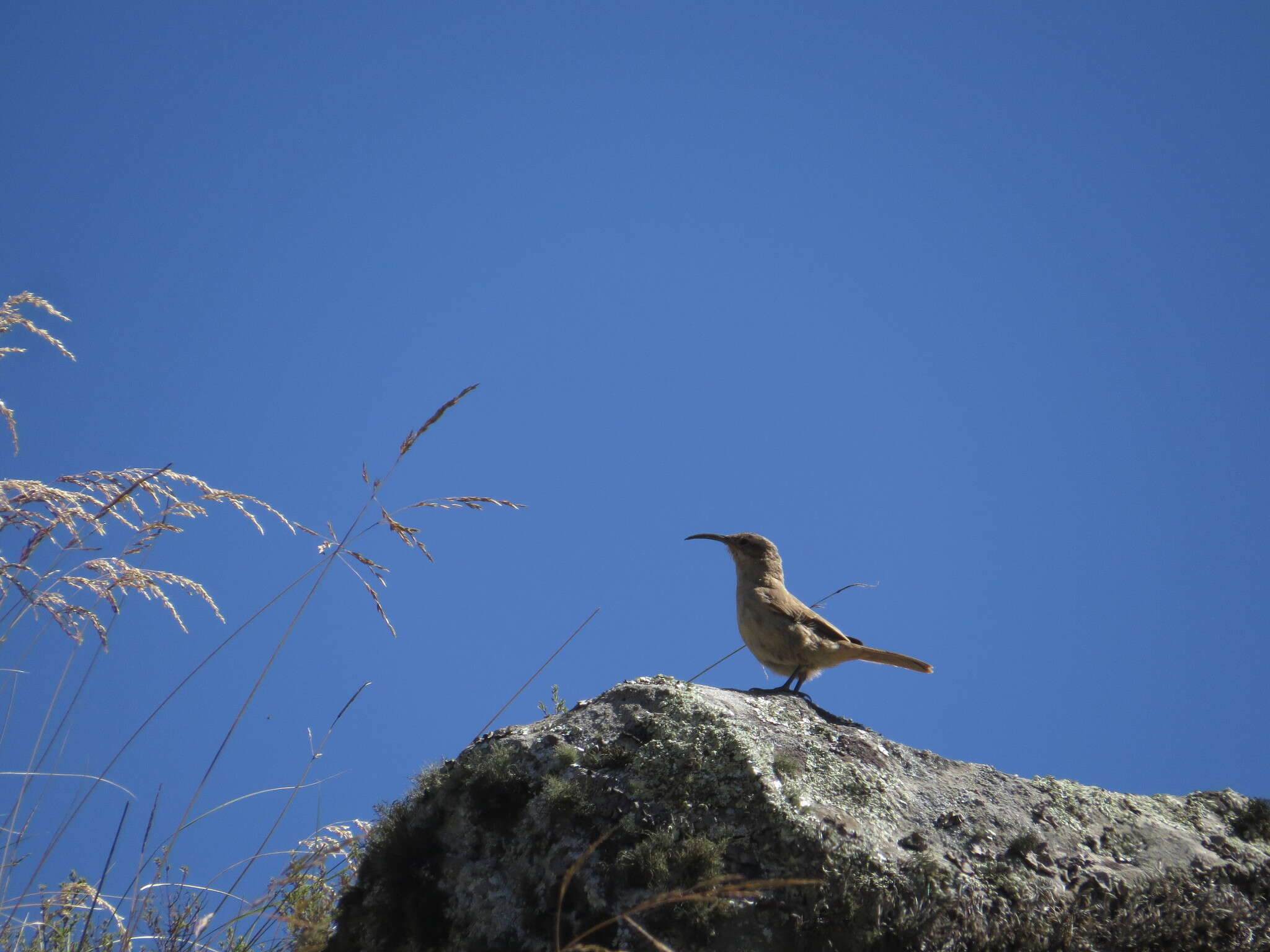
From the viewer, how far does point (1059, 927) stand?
9.96ft

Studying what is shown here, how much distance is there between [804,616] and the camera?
5363mm

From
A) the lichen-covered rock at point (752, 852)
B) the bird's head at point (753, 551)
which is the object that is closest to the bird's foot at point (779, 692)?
the lichen-covered rock at point (752, 852)

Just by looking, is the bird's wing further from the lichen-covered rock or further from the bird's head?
the lichen-covered rock

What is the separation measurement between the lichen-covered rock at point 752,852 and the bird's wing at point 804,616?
5.35 ft

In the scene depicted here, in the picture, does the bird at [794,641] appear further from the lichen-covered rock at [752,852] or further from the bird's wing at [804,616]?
the lichen-covered rock at [752,852]

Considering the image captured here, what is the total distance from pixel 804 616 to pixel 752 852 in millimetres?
2550

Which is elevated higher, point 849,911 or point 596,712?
point 596,712

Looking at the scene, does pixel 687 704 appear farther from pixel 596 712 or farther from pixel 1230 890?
pixel 1230 890

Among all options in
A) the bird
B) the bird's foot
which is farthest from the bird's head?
the bird's foot

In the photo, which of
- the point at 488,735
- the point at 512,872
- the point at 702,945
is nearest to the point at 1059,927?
the point at 702,945

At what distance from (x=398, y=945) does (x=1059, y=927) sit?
84.5 inches

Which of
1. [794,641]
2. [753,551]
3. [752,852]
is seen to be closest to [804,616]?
[794,641]

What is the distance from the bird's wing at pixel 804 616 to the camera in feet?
17.4

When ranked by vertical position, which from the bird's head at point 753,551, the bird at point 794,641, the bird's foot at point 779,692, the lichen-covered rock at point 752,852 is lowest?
the lichen-covered rock at point 752,852
